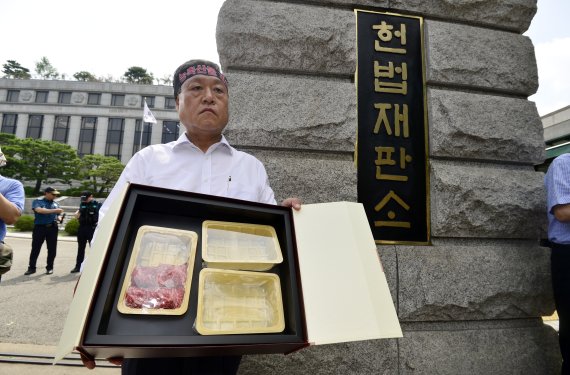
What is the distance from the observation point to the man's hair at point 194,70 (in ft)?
5.84

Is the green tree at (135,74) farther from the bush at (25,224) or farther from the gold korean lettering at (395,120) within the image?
the gold korean lettering at (395,120)

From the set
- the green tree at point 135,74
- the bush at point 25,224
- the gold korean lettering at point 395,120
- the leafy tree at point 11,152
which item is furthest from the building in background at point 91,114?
the gold korean lettering at point 395,120

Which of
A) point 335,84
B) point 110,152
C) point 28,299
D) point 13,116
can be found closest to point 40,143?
point 110,152

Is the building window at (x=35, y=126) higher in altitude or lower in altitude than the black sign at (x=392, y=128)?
higher

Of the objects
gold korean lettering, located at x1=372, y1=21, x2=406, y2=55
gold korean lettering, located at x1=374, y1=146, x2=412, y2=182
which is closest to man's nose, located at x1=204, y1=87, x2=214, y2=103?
gold korean lettering, located at x1=374, y1=146, x2=412, y2=182

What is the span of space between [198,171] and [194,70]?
557mm

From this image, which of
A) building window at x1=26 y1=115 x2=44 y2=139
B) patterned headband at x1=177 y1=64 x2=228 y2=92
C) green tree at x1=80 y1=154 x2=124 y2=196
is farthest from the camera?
building window at x1=26 y1=115 x2=44 y2=139

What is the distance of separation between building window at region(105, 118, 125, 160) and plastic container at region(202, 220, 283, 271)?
49.8 meters

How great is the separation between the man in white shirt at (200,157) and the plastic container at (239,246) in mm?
356

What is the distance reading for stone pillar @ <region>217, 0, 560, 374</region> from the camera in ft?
8.61

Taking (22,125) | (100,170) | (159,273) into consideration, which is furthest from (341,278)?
(22,125)

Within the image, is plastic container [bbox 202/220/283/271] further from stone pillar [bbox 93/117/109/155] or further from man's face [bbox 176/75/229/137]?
stone pillar [bbox 93/117/109/155]

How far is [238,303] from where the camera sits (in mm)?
1170

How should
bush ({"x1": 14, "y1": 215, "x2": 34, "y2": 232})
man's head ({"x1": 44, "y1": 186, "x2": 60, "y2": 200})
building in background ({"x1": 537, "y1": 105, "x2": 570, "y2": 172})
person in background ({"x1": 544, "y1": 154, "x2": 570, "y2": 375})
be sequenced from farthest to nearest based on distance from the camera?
1. bush ({"x1": 14, "y1": 215, "x2": 34, "y2": 232})
2. building in background ({"x1": 537, "y1": 105, "x2": 570, "y2": 172})
3. man's head ({"x1": 44, "y1": 186, "x2": 60, "y2": 200})
4. person in background ({"x1": 544, "y1": 154, "x2": 570, "y2": 375})
